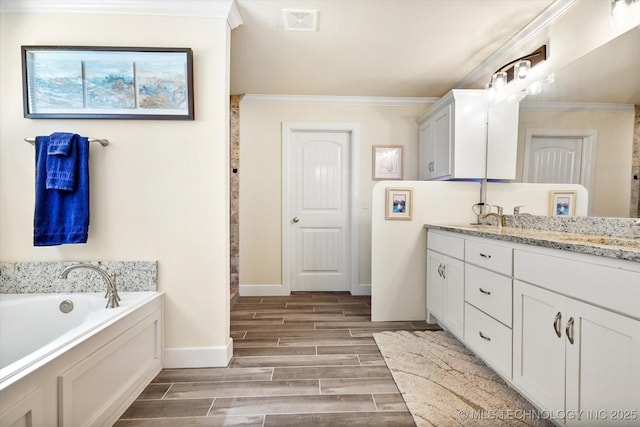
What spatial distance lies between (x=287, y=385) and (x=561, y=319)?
54.7 inches

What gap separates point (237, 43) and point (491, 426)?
295cm

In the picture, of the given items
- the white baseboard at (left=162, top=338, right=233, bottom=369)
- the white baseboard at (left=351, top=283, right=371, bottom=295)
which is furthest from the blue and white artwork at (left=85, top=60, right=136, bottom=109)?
the white baseboard at (left=351, top=283, right=371, bottom=295)

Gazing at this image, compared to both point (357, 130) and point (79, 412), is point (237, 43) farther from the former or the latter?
point (79, 412)

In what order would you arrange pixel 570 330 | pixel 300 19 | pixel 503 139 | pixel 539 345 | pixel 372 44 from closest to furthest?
pixel 570 330, pixel 539 345, pixel 300 19, pixel 372 44, pixel 503 139

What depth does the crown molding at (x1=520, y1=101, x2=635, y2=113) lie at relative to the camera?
1568mm

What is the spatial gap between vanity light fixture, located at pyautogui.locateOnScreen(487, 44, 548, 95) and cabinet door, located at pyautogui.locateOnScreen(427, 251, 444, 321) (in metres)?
1.49

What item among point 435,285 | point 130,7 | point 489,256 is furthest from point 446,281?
point 130,7

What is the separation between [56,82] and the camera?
73.7 inches

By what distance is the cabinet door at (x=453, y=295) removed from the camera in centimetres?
208

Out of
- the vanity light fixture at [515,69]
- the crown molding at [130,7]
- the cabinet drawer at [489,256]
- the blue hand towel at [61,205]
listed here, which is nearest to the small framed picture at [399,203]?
the cabinet drawer at [489,256]

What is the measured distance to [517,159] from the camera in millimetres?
2367

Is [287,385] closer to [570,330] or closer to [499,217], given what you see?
[570,330]

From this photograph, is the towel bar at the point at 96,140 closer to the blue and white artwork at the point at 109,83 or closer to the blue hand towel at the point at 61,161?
the blue hand towel at the point at 61,161

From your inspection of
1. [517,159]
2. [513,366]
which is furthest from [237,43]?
[513,366]
